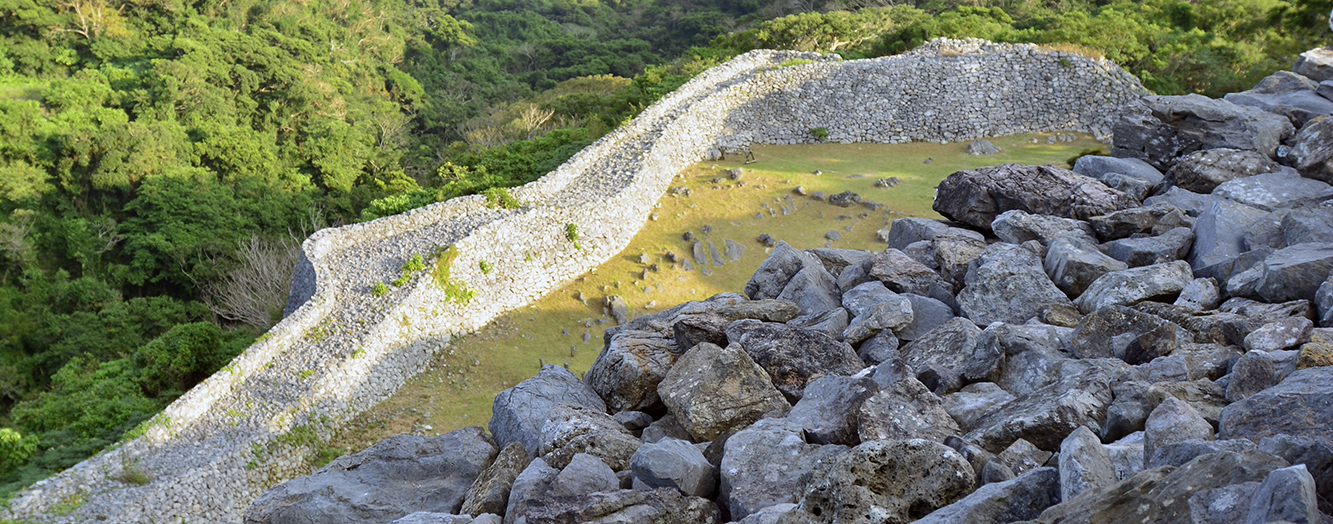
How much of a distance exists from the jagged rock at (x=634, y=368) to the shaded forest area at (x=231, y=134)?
12.0 meters

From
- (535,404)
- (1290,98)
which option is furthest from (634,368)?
(1290,98)

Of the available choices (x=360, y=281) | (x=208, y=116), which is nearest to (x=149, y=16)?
(x=208, y=116)

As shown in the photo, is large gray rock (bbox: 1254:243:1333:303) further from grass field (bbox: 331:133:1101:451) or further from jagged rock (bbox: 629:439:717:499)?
grass field (bbox: 331:133:1101:451)

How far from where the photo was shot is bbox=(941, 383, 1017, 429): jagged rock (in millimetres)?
5336

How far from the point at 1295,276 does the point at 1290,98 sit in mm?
7174

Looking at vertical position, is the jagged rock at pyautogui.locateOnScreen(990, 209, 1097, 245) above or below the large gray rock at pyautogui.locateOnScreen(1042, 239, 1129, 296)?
below

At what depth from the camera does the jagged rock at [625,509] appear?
4.57 meters

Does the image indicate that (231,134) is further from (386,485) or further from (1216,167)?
(1216,167)

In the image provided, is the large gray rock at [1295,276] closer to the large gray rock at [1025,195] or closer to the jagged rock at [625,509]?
the large gray rock at [1025,195]

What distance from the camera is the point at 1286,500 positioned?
10.1 feet

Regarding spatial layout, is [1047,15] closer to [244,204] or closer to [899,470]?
[244,204]

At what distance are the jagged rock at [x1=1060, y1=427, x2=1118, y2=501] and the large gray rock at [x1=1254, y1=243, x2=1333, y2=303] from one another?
315cm

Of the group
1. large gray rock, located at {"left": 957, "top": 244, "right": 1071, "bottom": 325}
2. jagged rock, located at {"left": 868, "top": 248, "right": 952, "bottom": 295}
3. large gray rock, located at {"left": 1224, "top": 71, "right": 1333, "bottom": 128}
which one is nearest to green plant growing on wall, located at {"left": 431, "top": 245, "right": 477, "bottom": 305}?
jagged rock, located at {"left": 868, "top": 248, "right": 952, "bottom": 295}

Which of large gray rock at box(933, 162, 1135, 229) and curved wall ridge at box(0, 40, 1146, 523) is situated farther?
curved wall ridge at box(0, 40, 1146, 523)
